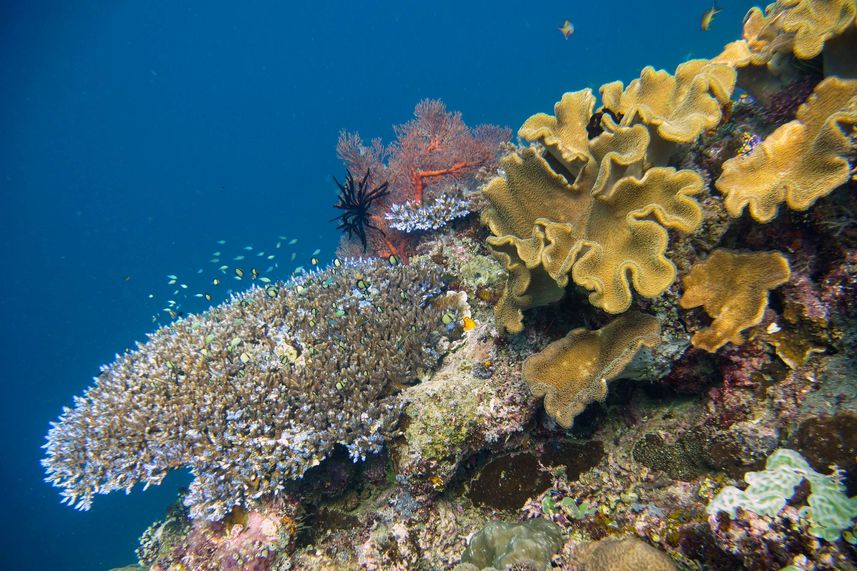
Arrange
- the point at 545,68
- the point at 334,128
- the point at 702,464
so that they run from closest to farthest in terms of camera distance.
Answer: the point at 702,464 < the point at 545,68 < the point at 334,128

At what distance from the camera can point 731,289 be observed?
9.65 feet

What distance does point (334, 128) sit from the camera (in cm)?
10706

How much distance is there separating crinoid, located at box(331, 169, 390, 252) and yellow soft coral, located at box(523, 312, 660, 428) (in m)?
5.12

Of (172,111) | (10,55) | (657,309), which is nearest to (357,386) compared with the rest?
(657,309)

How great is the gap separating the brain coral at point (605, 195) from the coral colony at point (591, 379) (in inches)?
0.8

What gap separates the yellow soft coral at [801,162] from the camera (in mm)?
2441

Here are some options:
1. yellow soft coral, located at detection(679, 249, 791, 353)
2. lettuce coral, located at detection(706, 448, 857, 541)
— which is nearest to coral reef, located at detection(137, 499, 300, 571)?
lettuce coral, located at detection(706, 448, 857, 541)

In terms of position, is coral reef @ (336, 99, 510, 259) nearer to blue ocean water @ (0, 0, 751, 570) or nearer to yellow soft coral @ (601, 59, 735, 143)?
yellow soft coral @ (601, 59, 735, 143)

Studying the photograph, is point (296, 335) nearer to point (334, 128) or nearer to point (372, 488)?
point (372, 488)

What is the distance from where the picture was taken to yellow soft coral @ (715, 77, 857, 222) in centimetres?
244

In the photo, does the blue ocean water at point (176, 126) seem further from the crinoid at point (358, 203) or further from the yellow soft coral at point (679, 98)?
the yellow soft coral at point (679, 98)

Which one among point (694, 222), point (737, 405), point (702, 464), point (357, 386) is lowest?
point (702, 464)

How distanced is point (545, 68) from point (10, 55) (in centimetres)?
9384

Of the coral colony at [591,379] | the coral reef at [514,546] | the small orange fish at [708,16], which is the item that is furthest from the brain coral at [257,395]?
the small orange fish at [708,16]
